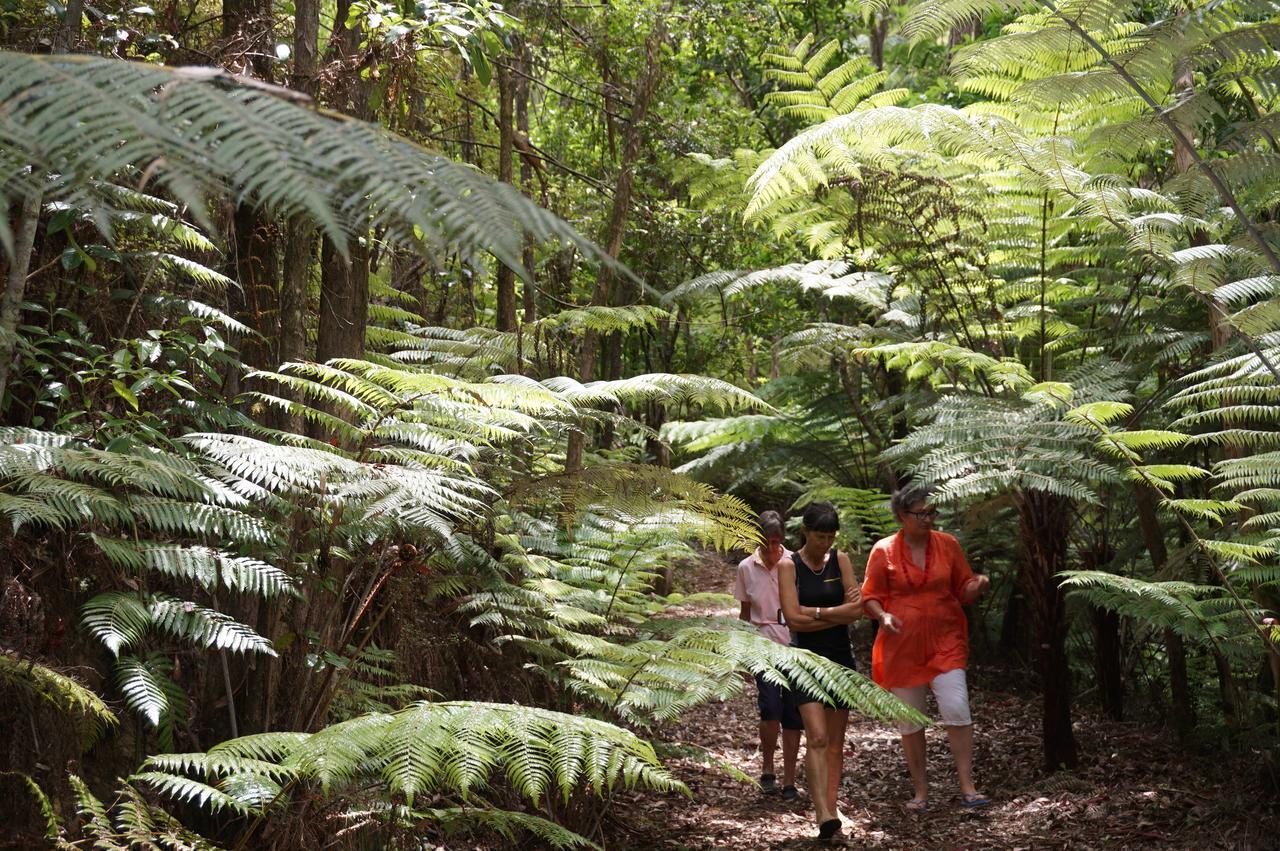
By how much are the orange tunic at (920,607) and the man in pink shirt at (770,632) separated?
0.54 m

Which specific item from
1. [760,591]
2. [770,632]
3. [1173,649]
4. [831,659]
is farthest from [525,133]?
[1173,649]

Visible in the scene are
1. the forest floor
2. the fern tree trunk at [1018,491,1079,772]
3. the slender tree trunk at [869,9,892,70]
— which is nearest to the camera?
the forest floor

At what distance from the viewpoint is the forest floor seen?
4.27 meters

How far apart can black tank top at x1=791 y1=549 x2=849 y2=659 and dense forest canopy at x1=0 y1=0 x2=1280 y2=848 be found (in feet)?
1.14

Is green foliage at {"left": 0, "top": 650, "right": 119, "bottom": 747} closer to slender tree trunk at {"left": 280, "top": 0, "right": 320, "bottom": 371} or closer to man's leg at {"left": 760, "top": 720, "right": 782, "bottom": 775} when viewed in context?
slender tree trunk at {"left": 280, "top": 0, "right": 320, "bottom": 371}

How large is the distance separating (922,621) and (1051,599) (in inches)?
30.5

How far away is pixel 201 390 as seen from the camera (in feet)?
12.9

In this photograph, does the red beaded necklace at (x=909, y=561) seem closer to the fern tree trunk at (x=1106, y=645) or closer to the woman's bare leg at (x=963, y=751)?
the woman's bare leg at (x=963, y=751)

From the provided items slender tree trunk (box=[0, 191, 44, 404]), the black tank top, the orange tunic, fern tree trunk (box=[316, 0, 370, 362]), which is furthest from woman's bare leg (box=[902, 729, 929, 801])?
slender tree trunk (box=[0, 191, 44, 404])

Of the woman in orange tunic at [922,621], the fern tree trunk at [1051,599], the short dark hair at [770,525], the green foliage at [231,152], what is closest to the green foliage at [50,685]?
the green foliage at [231,152]

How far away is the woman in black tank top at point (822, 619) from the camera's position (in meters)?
4.60

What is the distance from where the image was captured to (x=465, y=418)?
3.80 m

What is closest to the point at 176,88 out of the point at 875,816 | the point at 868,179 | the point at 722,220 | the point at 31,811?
the point at 31,811

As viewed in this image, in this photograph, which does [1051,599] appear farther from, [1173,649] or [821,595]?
[821,595]
